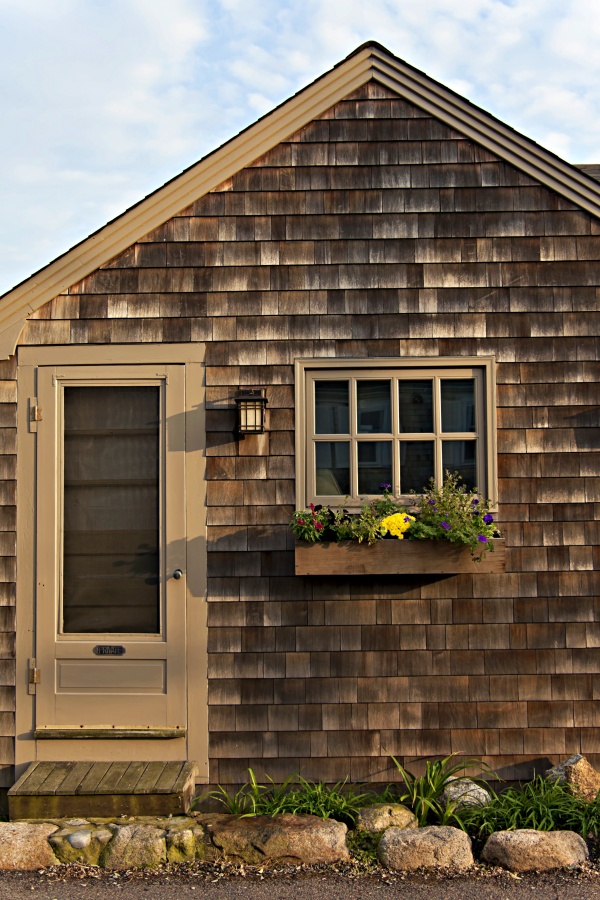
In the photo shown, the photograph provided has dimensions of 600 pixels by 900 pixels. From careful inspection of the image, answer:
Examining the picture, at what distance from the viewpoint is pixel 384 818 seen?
425 centimetres

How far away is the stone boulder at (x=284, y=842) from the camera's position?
13.1ft

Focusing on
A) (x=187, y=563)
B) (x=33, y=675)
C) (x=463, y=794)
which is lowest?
(x=463, y=794)

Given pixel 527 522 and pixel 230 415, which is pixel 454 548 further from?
pixel 230 415

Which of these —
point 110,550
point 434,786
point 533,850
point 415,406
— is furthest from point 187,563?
point 533,850

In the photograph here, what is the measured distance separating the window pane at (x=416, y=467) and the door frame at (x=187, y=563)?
125cm

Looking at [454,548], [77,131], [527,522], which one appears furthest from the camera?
[77,131]

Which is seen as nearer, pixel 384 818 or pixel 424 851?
pixel 424 851

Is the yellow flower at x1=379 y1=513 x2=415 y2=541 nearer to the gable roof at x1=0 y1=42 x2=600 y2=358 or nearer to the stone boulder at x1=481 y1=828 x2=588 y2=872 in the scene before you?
the stone boulder at x1=481 y1=828 x2=588 y2=872

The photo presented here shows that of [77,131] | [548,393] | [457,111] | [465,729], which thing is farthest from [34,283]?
[77,131]

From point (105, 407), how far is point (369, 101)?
2603 millimetres

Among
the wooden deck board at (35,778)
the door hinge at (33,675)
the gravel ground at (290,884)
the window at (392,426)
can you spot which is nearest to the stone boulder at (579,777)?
the gravel ground at (290,884)

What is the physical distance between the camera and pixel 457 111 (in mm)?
4945

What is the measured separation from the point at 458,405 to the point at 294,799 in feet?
8.41

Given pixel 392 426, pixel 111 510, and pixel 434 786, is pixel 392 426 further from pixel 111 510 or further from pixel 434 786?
pixel 434 786
